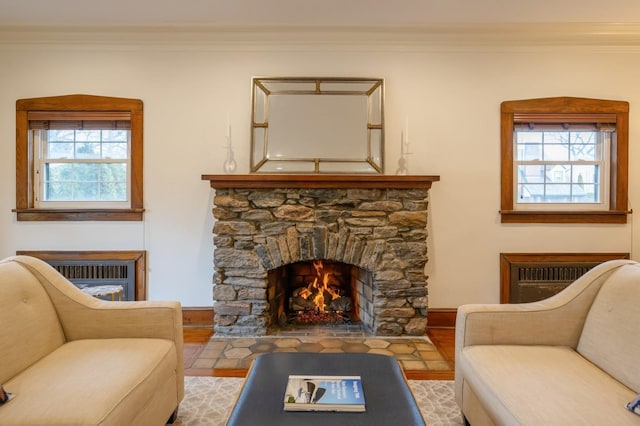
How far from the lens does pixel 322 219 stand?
3002 millimetres

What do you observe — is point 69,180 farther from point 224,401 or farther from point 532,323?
point 532,323

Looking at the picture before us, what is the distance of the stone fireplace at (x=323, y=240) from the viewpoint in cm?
299

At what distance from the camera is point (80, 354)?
1.60 metres

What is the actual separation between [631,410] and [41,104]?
4.31 metres

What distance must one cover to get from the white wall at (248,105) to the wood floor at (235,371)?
39 cm

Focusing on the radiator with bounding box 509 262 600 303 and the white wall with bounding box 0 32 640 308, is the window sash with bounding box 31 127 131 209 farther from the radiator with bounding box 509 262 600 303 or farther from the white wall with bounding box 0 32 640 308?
the radiator with bounding box 509 262 600 303

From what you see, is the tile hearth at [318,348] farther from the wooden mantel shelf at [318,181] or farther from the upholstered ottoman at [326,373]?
the wooden mantel shelf at [318,181]

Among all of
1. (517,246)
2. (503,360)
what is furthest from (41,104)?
(517,246)

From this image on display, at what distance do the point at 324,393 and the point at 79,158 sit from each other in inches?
126

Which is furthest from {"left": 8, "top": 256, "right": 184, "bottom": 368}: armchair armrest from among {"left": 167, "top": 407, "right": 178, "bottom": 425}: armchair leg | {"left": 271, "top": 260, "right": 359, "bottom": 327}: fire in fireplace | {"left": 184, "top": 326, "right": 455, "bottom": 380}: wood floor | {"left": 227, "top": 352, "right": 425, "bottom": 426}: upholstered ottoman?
{"left": 271, "top": 260, "right": 359, "bottom": 327}: fire in fireplace

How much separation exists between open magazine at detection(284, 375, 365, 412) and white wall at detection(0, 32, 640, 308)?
204 centimetres

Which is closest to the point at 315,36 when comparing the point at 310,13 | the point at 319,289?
the point at 310,13

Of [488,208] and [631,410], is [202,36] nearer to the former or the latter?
[488,208]

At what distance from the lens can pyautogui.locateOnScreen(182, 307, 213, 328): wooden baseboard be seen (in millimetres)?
3238
